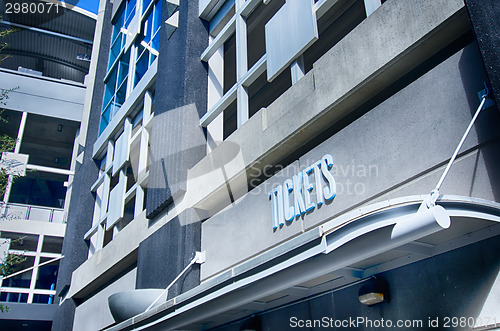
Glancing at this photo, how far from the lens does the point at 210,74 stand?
11789mm

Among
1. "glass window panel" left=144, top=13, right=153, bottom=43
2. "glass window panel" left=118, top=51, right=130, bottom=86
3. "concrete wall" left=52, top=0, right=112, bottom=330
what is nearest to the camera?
"glass window panel" left=144, top=13, right=153, bottom=43

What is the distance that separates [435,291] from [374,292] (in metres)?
0.71

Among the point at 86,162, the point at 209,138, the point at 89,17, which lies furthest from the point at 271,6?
→ the point at 89,17

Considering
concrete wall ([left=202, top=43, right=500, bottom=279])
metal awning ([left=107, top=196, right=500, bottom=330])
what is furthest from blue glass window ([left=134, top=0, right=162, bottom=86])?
metal awning ([left=107, top=196, right=500, bottom=330])

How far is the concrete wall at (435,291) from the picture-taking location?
15.3 feet

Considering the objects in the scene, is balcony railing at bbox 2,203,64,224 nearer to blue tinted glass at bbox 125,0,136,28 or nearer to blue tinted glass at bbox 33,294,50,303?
blue tinted glass at bbox 33,294,50,303

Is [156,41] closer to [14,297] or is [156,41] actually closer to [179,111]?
[179,111]

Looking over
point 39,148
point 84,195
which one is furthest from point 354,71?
point 39,148

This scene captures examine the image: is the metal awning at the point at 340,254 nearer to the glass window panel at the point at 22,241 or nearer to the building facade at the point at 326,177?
the building facade at the point at 326,177

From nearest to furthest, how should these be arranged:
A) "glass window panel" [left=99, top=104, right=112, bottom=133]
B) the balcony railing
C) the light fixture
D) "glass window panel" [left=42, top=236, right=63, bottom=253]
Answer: the light fixture, "glass window panel" [left=99, top=104, right=112, bottom=133], the balcony railing, "glass window panel" [left=42, top=236, right=63, bottom=253]

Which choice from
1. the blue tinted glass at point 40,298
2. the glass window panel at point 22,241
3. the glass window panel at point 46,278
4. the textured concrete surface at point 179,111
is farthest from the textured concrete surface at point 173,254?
the glass window panel at point 46,278

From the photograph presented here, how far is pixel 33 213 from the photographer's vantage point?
1000 inches

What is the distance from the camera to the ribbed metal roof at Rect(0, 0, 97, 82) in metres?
32.9

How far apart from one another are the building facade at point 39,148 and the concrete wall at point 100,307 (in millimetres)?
4437
